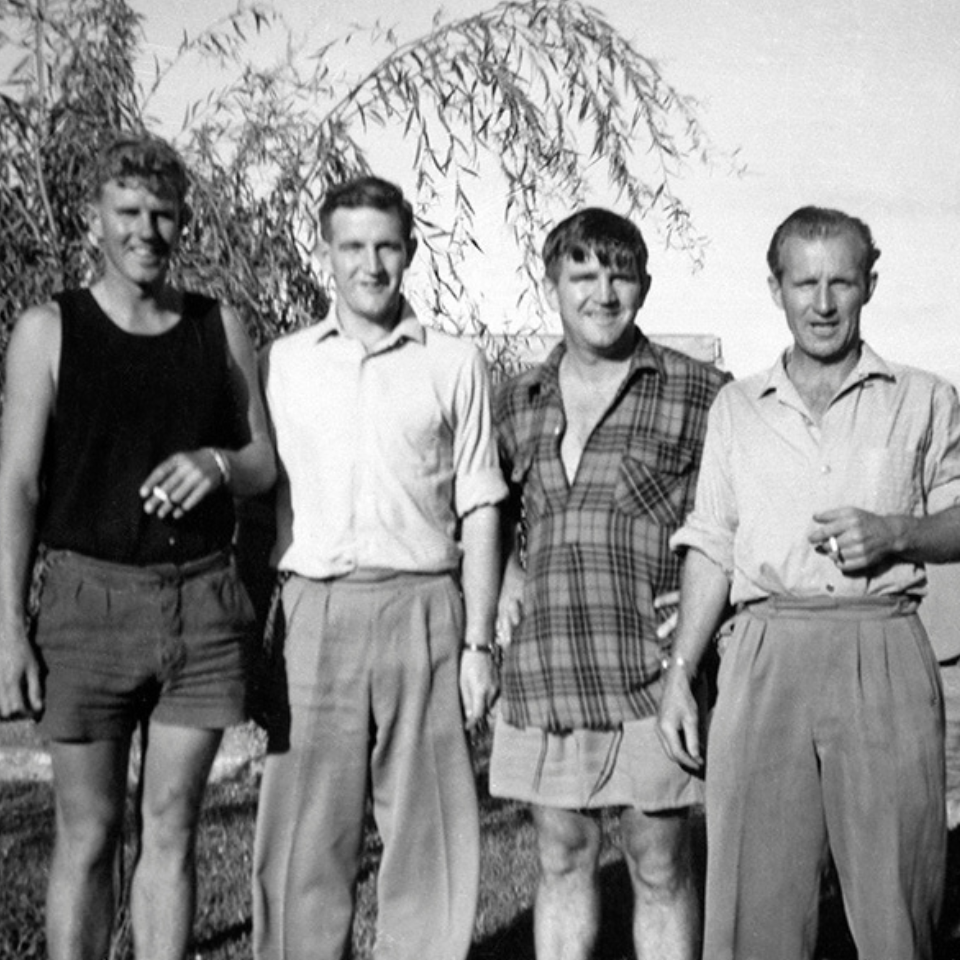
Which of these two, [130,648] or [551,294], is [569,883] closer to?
[130,648]

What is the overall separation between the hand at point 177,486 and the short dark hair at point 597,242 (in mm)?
1196

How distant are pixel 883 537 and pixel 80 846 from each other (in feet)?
6.68

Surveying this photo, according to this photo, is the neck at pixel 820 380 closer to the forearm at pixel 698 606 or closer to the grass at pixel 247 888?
the forearm at pixel 698 606

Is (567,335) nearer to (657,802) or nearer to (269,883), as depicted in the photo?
(657,802)

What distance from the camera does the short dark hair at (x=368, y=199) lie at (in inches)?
148

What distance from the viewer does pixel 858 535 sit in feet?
10.7

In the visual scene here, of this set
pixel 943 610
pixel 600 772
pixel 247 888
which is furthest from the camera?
pixel 247 888

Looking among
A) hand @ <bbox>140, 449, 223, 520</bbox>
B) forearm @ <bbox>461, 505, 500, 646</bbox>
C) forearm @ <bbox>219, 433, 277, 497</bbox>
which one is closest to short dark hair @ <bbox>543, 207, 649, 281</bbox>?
forearm @ <bbox>461, 505, 500, 646</bbox>

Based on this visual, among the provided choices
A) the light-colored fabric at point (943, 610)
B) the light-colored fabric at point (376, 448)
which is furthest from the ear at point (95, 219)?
the light-colored fabric at point (943, 610)

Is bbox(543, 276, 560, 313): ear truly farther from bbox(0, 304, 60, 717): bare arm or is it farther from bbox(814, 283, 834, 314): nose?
bbox(0, 304, 60, 717): bare arm

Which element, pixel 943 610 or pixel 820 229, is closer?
pixel 820 229

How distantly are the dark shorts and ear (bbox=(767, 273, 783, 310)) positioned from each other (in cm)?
158

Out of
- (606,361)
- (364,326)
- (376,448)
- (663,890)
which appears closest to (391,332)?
(364,326)

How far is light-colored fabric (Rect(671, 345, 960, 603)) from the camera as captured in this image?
3406mm
